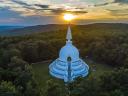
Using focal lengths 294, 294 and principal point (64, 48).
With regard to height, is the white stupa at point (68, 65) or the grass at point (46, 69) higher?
the white stupa at point (68, 65)

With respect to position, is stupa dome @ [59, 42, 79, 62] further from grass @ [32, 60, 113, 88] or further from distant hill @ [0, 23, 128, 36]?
distant hill @ [0, 23, 128, 36]

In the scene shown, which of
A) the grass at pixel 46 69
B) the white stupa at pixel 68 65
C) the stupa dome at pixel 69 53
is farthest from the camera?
the grass at pixel 46 69

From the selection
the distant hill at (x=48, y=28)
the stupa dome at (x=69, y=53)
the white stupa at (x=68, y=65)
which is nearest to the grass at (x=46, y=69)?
the white stupa at (x=68, y=65)

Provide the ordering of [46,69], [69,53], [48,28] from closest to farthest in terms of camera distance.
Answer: [69,53]
[46,69]
[48,28]

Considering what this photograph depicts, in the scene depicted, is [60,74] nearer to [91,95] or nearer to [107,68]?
[107,68]

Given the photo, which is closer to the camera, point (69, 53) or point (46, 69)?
point (69, 53)

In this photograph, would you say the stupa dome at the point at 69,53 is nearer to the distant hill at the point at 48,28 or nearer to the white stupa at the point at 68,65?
the white stupa at the point at 68,65

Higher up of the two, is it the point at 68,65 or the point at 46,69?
the point at 68,65

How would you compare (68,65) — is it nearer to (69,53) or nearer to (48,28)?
(69,53)

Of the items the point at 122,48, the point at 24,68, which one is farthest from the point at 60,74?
the point at 122,48

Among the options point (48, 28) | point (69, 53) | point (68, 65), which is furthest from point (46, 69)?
point (48, 28)

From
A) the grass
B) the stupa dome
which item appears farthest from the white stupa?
the grass

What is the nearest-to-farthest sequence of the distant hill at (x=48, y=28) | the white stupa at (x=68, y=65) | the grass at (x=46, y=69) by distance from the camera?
1. the white stupa at (x=68, y=65)
2. the grass at (x=46, y=69)
3. the distant hill at (x=48, y=28)
